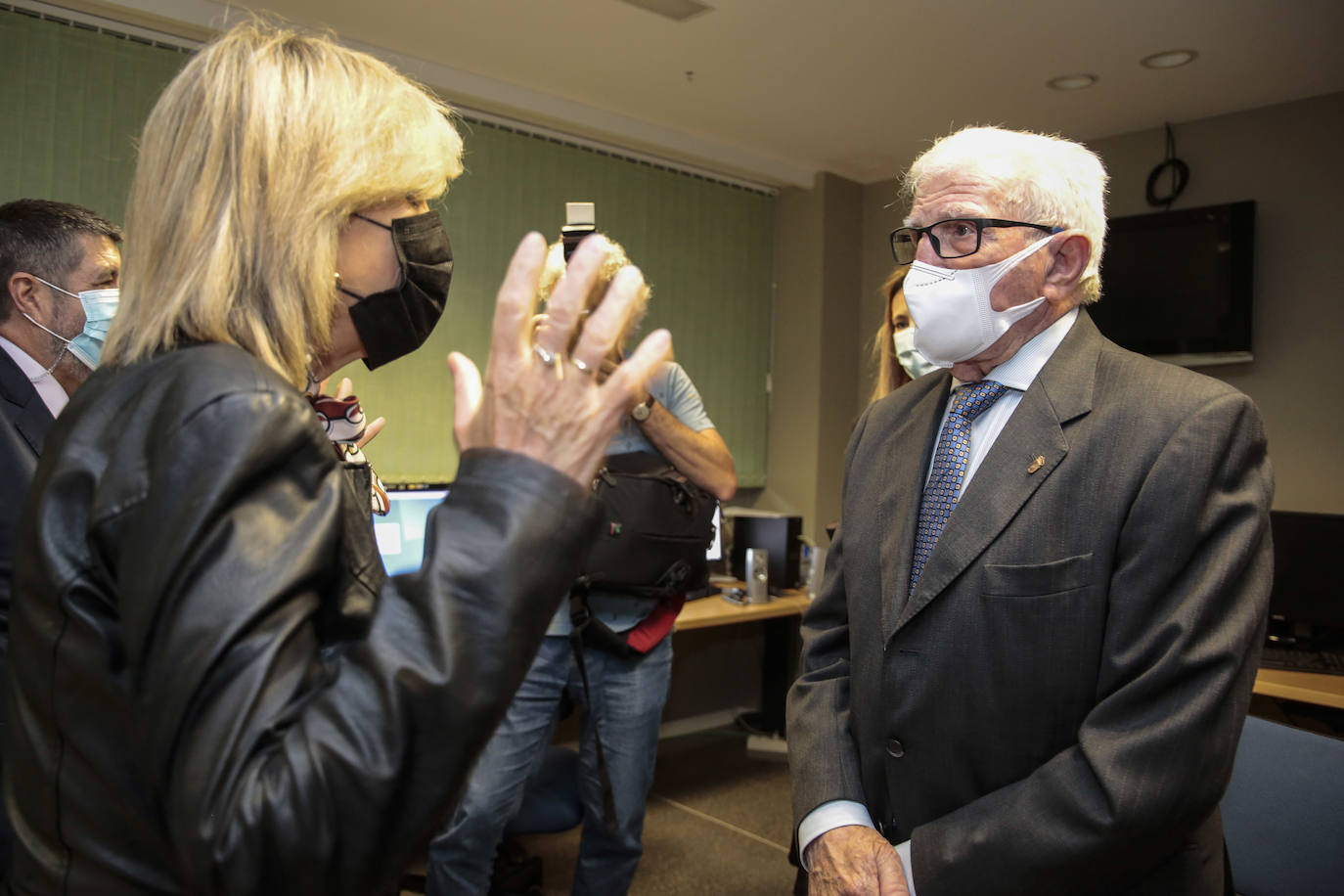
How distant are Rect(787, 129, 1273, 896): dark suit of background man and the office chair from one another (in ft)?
1.80

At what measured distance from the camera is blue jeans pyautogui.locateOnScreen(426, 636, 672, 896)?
2176mm

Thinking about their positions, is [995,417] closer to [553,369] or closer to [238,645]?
[553,369]

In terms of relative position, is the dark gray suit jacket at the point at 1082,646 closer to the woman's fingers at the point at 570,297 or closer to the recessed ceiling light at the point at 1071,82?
the woman's fingers at the point at 570,297

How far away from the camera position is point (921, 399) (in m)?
1.55

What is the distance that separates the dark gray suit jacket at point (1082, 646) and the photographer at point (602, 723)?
39.8 inches

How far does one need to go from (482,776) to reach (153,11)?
2.70 meters

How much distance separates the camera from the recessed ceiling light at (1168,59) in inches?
128

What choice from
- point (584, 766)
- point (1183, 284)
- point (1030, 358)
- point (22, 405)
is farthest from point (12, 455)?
point (1183, 284)

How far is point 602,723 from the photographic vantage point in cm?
231

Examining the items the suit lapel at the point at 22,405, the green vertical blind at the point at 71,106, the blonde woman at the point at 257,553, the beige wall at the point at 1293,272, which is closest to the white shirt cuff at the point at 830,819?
the blonde woman at the point at 257,553

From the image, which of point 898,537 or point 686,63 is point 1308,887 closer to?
point 898,537

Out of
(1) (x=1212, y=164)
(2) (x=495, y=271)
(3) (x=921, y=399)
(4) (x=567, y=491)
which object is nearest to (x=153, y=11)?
(2) (x=495, y=271)

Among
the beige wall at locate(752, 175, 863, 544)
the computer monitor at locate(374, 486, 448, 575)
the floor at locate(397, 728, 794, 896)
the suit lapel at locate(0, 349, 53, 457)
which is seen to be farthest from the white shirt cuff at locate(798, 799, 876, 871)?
the beige wall at locate(752, 175, 863, 544)

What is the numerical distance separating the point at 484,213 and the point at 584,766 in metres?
2.42
